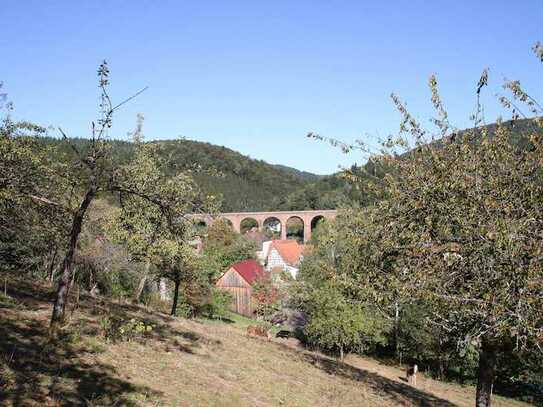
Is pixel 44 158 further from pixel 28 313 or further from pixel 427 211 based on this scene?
pixel 427 211

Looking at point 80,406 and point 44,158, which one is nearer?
point 80,406

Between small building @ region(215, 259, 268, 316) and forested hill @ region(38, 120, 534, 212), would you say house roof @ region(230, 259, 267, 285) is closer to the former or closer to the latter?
small building @ region(215, 259, 268, 316)

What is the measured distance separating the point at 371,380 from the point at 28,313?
9.19 metres

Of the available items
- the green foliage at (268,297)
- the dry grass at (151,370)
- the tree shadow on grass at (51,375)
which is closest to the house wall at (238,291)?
the green foliage at (268,297)

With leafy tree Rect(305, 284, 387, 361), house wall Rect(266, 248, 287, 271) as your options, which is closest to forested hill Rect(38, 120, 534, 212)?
house wall Rect(266, 248, 287, 271)

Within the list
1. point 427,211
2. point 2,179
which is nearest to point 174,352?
point 2,179

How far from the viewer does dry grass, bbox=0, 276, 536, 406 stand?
6.01 m

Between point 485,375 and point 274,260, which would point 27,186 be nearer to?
point 485,375

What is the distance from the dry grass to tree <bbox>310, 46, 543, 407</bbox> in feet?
8.98

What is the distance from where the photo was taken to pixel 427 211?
8359mm

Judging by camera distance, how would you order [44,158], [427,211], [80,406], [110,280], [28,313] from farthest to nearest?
[110,280]
[44,158]
[28,313]
[427,211]
[80,406]

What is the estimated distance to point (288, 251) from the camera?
61750mm

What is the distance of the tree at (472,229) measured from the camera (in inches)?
251

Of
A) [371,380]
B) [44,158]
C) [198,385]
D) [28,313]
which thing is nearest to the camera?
[198,385]
